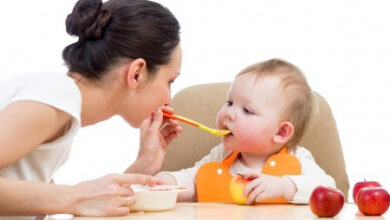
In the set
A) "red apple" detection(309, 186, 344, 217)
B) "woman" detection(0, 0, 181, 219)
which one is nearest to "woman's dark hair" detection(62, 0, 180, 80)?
"woman" detection(0, 0, 181, 219)

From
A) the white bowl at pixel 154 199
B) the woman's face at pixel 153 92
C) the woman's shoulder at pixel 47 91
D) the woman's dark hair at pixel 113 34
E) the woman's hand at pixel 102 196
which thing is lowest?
the white bowl at pixel 154 199

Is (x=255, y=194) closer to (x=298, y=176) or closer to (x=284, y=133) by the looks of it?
(x=298, y=176)

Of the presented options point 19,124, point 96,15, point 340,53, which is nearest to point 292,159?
point 96,15

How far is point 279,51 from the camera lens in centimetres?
302

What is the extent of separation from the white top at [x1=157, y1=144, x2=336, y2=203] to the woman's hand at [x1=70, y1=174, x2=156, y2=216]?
1.74 ft

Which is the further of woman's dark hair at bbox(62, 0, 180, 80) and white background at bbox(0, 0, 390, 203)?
white background at bbox(0, 0, 390, 203)

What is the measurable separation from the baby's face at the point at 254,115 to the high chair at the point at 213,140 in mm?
284

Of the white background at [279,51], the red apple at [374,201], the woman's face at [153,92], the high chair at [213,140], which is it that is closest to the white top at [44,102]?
the woman's face at [153,92]

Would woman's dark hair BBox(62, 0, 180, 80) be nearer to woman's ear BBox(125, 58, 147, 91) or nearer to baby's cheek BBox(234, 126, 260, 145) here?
woman's ear BBox(125, 58, 147, 91)

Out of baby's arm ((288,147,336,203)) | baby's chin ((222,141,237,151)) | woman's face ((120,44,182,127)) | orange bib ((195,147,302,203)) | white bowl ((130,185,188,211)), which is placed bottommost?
orange bib ((195,147,302,203))

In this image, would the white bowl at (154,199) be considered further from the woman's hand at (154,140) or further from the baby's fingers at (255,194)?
the woman's hand at (154,140)

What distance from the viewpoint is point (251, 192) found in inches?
69.3

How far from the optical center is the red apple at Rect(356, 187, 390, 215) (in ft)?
4.95

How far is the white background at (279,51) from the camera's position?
9.87 ft
